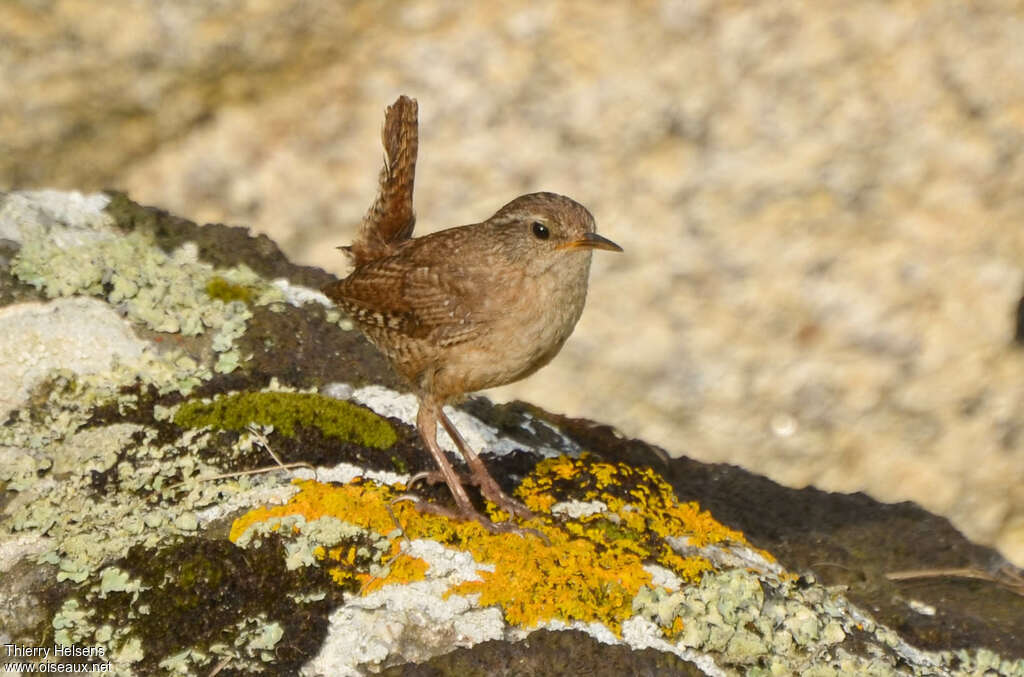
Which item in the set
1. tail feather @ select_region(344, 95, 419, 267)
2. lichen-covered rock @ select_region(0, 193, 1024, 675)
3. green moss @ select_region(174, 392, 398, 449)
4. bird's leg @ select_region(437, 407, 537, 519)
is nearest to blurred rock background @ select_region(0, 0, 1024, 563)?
lichen-covered rock @ select_region(0, 193, 1024, 675)

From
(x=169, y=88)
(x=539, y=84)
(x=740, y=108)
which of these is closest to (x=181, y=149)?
(x=169, y=88)

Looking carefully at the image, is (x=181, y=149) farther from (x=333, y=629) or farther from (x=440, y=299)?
(x=333, y=629)

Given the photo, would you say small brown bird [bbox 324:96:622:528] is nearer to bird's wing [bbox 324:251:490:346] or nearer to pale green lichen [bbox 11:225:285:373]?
bird's wing [bbox 324:251:490:346]

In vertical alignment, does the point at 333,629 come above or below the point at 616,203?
below

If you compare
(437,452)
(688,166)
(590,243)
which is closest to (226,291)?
(437,452)

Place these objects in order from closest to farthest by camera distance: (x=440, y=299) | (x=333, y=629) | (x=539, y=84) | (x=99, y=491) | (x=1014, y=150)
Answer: (x=333, y=629)
(x=99, y=491)
(x=440, y=299)
(x=1014, y=150)
(x=539, y=84)

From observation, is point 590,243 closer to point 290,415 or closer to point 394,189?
point 394,189
